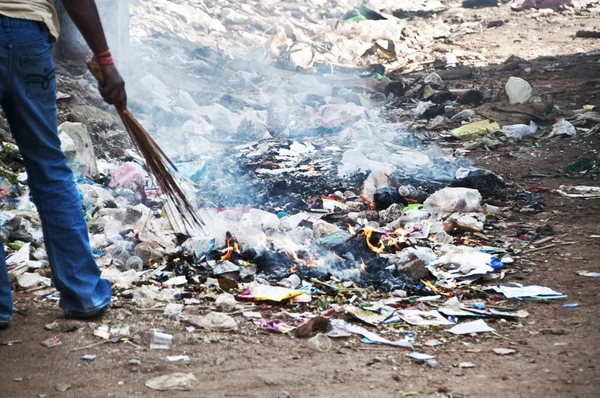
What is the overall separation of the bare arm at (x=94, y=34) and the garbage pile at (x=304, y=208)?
99cm

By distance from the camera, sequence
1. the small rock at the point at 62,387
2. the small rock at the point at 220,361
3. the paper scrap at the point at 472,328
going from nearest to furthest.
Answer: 1. the small rock at the point at 62,387
2. the small rock at the point at 220,361
3. the paper scrap at the point at 472,328

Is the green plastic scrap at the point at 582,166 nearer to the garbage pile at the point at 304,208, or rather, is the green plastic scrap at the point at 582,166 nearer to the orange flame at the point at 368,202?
the garbage pile at the point at 304,208

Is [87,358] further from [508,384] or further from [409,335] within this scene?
[508,384]

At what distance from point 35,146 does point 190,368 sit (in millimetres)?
1077

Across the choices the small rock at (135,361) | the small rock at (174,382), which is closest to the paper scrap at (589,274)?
the small rock at (174,382)

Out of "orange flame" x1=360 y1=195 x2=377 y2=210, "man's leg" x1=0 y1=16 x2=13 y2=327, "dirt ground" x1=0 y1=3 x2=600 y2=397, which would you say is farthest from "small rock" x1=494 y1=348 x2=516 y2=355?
"orange flame" x1=360 y1=195 x2=377 y2=210

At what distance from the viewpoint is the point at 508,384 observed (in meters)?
2.30

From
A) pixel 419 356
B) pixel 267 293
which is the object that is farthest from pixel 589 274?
pixel 267 293

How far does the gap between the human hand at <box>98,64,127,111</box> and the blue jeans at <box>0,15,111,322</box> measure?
20cm

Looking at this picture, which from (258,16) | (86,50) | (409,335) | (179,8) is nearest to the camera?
(409,335)

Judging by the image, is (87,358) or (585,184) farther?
(585,184)

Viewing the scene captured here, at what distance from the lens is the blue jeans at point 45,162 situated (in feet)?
7.79

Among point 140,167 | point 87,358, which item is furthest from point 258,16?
point 87,358

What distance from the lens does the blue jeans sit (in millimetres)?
2373
